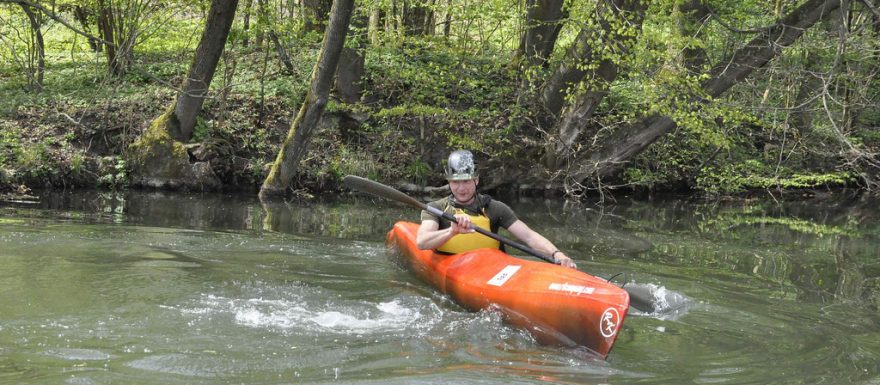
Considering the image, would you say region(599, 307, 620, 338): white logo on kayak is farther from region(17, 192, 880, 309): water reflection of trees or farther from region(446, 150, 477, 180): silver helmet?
region(17, 192, 880, 309): water reflection of trees

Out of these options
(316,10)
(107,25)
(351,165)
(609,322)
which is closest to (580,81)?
(351,165)

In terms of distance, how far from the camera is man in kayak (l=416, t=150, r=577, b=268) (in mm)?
5914

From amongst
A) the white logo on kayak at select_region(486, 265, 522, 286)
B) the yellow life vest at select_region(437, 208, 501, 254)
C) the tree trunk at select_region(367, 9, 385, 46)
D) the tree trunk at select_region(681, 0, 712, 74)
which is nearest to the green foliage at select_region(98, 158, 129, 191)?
the tree trunk at select_region(367, 9, 385, 46)

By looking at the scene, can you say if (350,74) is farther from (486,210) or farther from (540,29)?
(486,210)

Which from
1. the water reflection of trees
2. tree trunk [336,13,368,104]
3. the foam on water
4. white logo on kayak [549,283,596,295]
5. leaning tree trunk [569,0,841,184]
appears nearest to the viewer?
white logo on kayak [549,283,596,295]

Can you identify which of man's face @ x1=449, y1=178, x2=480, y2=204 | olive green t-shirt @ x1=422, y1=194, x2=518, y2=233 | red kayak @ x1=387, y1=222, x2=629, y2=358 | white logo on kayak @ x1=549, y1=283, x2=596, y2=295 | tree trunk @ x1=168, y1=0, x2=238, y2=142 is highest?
tree trunk @ x1=168, y1=0, x2=238, y2=142

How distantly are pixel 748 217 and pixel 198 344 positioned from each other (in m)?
9.98

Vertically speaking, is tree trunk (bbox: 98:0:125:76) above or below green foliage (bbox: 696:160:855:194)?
above

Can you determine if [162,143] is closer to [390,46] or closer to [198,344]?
[390,46]

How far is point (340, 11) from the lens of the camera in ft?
32.0

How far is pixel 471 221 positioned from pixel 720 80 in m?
7.41

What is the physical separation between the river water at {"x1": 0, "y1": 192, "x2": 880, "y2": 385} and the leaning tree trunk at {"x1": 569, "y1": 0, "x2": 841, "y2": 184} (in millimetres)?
2641

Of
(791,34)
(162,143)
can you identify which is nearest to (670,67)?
(791,34)

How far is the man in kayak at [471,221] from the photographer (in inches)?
233
